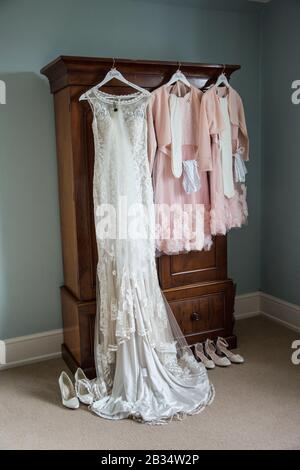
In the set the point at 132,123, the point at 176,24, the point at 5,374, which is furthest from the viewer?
the point at 176,24

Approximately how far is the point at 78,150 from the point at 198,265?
1087 mm

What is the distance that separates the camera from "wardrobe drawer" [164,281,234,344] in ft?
10.1

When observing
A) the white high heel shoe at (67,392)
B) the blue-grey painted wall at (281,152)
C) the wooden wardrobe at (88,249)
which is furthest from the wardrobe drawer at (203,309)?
the white high heel shoe at (67,392)

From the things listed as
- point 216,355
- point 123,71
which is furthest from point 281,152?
point 216,355

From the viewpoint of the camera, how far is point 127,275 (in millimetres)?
2695

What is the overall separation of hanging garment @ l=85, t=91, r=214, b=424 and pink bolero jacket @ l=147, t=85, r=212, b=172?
68mm

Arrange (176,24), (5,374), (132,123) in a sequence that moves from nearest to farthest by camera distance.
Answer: (132,123), (5,374), (176,24)

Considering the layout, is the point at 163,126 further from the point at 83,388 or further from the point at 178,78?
the point at 83,388

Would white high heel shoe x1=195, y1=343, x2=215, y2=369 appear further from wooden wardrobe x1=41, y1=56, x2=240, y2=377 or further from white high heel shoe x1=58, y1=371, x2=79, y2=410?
white high heel shoe x1=58, y1=371, x2=79, y2=410

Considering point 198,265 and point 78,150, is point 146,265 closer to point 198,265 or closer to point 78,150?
point 198,265

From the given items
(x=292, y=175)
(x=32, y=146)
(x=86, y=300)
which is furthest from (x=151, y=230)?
(x=292, y=175)

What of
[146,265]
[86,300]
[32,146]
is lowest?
[86,300]

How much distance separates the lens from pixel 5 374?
303cm

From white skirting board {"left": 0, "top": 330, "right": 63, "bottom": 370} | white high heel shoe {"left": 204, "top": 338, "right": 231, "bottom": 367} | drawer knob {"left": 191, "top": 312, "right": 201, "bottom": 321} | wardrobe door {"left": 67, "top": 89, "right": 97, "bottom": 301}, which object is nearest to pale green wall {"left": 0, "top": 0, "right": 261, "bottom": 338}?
white skirting board {"left": 0, "top": 330, "right": 63, "bottom": 370}
